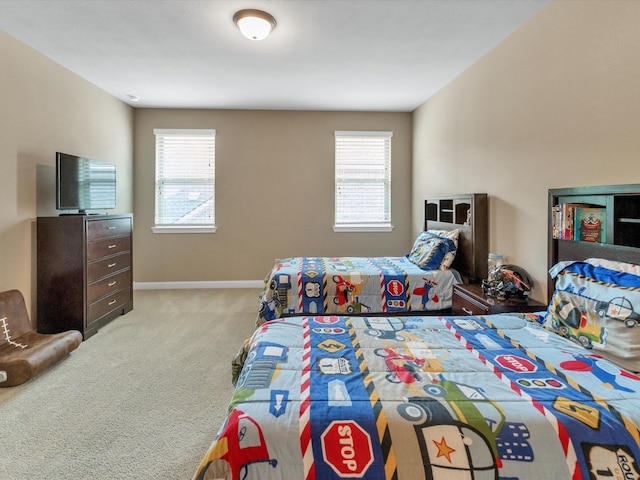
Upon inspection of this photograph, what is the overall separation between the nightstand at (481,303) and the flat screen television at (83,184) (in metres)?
3.77

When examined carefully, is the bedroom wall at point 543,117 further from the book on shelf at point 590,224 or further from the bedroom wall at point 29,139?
the bedroom wall at point 29,139

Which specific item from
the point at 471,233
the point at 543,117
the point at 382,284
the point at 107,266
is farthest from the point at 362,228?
the point at 107,266

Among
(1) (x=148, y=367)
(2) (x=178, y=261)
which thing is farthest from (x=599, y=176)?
(2) (x=178, y=261)

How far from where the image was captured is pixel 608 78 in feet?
6.49

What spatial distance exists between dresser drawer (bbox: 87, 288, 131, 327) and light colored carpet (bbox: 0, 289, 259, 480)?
0.18 m

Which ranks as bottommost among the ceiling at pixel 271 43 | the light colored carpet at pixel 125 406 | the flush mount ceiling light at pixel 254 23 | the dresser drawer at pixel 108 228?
the light colored carpet at pixel 125 406

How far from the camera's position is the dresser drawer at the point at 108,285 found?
3.42m

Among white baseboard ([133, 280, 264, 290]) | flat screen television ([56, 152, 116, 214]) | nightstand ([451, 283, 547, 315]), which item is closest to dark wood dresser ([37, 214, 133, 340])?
flat screen television ([56, 152, 116, 214])

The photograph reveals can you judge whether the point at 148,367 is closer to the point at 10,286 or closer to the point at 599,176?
the point at 10,286

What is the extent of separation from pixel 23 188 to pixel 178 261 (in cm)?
233

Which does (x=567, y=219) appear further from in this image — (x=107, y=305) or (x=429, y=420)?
(x=107, y=305)

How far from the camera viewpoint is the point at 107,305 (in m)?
3.70

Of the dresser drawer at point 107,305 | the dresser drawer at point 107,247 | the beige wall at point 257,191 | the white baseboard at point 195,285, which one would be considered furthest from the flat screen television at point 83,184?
the white baseboard at point 195,285

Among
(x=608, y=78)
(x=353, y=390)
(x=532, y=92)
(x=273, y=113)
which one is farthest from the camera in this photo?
(x=273, y=113)
